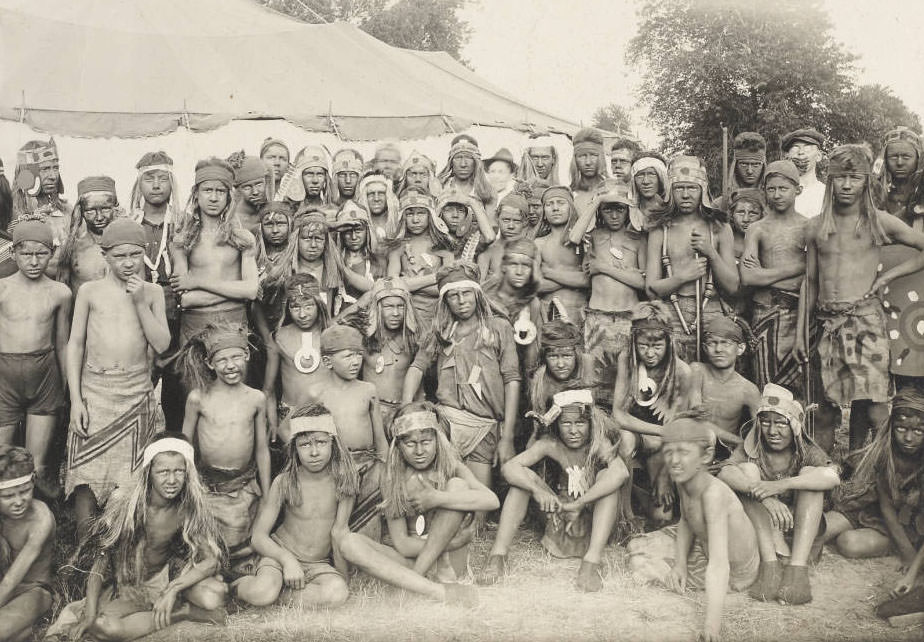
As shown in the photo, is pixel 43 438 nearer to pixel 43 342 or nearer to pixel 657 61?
pixel 43 342

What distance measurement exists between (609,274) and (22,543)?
330cm

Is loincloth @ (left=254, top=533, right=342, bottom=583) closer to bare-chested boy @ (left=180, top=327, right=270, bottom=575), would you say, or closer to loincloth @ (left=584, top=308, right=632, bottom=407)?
bare-chested boy @ (left=180, top=327, right=270, bottom=575)

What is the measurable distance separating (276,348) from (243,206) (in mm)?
1092

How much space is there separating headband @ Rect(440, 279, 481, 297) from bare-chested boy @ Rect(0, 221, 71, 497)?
190cm

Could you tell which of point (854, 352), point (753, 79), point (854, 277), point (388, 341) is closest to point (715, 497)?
point (854, 352)

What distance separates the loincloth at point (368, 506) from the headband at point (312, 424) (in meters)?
0.32

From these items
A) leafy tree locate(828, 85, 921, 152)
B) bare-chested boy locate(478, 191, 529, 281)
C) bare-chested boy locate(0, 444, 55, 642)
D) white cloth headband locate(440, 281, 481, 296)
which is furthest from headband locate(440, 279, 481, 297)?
leafy tree locate(828, 85, 921, 152)

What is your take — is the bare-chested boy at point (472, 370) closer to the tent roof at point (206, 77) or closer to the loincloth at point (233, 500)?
the loincloth at point (233, 500)

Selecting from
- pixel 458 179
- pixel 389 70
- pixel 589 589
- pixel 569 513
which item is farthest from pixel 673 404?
pixel 389 70

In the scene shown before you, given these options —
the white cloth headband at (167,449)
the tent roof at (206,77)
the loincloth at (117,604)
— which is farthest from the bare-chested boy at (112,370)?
the tent roof at (206,77)

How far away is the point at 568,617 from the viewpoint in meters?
3.66

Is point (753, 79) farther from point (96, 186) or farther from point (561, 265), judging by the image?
point (96, 186)

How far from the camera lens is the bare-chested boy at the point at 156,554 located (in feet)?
11.6

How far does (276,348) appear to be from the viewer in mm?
4836
